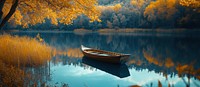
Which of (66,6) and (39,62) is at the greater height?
(66,6)

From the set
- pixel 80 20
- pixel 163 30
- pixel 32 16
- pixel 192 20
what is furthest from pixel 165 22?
pixel 32 16

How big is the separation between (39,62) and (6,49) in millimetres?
1894

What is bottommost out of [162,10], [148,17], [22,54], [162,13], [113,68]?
[113,68]

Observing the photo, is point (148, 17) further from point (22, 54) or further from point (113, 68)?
point (22, 54)

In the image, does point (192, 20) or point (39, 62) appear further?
point (192, 20)

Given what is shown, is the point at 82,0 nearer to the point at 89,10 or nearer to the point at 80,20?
the point at 89,10

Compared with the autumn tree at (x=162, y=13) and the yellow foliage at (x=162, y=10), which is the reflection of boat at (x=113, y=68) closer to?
the autumn tree at (x=162, y=13)

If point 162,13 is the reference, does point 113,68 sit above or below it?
below

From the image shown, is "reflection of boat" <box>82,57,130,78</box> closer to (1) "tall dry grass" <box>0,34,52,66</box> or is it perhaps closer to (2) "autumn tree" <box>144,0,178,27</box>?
(1) "tall dry grass" <box>0,34,52,66</box>

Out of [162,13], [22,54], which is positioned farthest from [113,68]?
[162,13]

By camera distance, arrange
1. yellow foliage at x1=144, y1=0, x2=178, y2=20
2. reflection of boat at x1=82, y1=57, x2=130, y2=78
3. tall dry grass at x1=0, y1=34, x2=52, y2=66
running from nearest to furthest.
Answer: tall dry grass at x1=0, y1=34, x2=52, y2=66 → reflection of boat at x1=82, y1=57, x2=130, y2=78 → yellow foliage at x1=144, y1=0, x2=178, y2=20

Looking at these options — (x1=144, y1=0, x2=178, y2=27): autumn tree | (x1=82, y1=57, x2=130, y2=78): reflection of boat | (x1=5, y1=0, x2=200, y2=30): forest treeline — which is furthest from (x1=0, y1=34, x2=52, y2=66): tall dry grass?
(x1=144, y1=0, x2=178, y2=27): autumn tree

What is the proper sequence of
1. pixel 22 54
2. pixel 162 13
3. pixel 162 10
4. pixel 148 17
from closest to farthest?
pixel 22 54
pixel 162 13
pixel 162 10
pixel 148 17

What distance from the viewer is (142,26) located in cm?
7088
